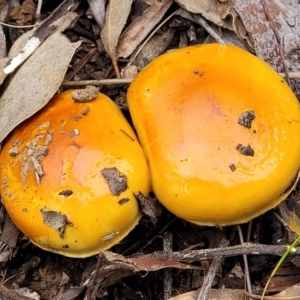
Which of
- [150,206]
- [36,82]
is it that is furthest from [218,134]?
[36,82]

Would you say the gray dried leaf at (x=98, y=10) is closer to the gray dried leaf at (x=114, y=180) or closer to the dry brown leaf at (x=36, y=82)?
the dry brown leaf at (x=36, y=82)

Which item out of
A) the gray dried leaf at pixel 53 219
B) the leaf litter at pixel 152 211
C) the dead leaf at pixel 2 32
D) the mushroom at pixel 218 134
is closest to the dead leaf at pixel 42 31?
the leaf litter at pixel 152 211

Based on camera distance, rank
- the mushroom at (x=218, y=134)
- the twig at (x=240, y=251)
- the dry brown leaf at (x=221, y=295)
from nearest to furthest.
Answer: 1. the mushroom at (x=218, y=134)
2. the twig at (x=240, y=251)
3. the dry brown leaf at (x=221, y=295)

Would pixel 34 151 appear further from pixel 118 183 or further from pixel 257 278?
pixel 257 278

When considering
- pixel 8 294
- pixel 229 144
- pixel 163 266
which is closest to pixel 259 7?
pixel 229 144

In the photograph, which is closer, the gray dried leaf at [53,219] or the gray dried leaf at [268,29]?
the gray dried leaf at [53,219]

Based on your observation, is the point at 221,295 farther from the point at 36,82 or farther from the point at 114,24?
the point at 114,24
